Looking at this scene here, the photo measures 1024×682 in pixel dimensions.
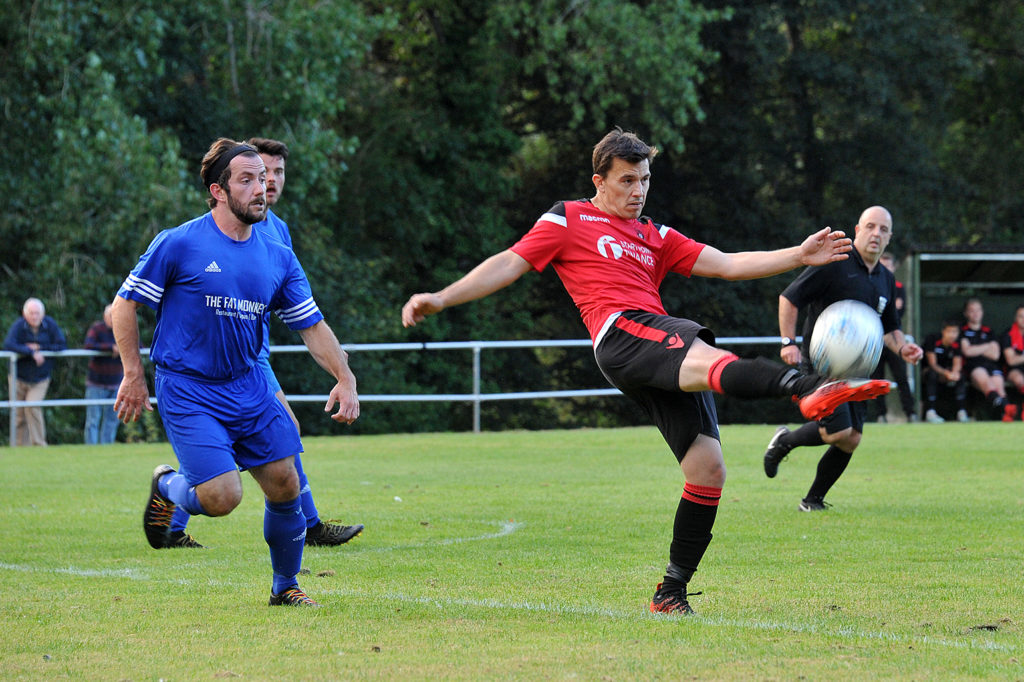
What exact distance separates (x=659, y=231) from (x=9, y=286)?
1773 centimetres

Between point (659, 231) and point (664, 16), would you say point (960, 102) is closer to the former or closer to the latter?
point (664, 16)

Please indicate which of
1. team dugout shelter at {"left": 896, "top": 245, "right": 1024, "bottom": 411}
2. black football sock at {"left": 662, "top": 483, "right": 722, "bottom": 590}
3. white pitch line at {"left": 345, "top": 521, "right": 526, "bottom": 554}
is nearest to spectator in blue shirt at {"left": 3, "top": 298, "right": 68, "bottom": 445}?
white pitch line at {"left": 345, "top": 521, "right": 526, "bottom": 554}

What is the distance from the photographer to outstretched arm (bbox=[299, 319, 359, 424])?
6.02m

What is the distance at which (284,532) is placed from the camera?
6.09m

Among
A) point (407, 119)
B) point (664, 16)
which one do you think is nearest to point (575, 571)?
point (664, 16)

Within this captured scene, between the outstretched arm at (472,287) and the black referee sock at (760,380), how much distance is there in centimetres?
103

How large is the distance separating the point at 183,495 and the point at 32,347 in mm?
12433

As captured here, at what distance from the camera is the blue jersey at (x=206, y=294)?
5.91 metres

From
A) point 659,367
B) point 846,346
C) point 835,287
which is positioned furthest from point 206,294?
point 835,287

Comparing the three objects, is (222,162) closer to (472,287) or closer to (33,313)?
(472,287)

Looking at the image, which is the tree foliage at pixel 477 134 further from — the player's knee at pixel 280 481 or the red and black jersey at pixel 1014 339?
the player's knee at pixel 280 481

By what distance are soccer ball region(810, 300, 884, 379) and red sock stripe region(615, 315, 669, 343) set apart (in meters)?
0.70

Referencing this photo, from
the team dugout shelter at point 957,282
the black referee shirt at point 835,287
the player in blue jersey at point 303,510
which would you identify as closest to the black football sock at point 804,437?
the black referee shirt at point 835,287

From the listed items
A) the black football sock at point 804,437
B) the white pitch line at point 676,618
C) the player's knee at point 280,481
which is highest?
the player's knee at point 280,481
